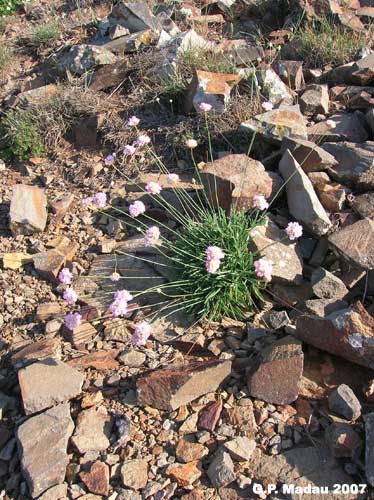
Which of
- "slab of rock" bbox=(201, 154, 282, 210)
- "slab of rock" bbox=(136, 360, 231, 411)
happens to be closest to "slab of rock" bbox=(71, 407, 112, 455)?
"slab of rock" bbox=(136, 360, 231, 411)

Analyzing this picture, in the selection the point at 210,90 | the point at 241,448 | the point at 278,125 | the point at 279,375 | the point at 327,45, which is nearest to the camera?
the point at 241,448

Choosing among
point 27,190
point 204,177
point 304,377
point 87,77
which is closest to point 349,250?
point 304,377

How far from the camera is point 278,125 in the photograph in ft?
14.5

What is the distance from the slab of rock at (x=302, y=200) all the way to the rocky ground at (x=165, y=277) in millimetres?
17

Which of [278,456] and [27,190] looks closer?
[278,456]

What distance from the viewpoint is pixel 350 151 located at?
4.10 metres

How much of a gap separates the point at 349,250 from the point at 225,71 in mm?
2755

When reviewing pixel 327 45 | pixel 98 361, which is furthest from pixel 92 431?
pixel 327 45

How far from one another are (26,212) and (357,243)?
2.68m

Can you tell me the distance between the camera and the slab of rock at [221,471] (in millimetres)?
2562

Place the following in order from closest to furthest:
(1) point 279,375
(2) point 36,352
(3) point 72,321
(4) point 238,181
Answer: (1) point 279,375 < (3) point 72,321 < (2) point 36,352 < (4) point 238,181

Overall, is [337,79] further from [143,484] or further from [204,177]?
[143,484]

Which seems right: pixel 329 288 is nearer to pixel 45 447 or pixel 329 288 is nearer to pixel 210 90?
pixel 45 447

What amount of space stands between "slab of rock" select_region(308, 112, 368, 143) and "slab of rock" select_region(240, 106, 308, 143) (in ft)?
0.43
